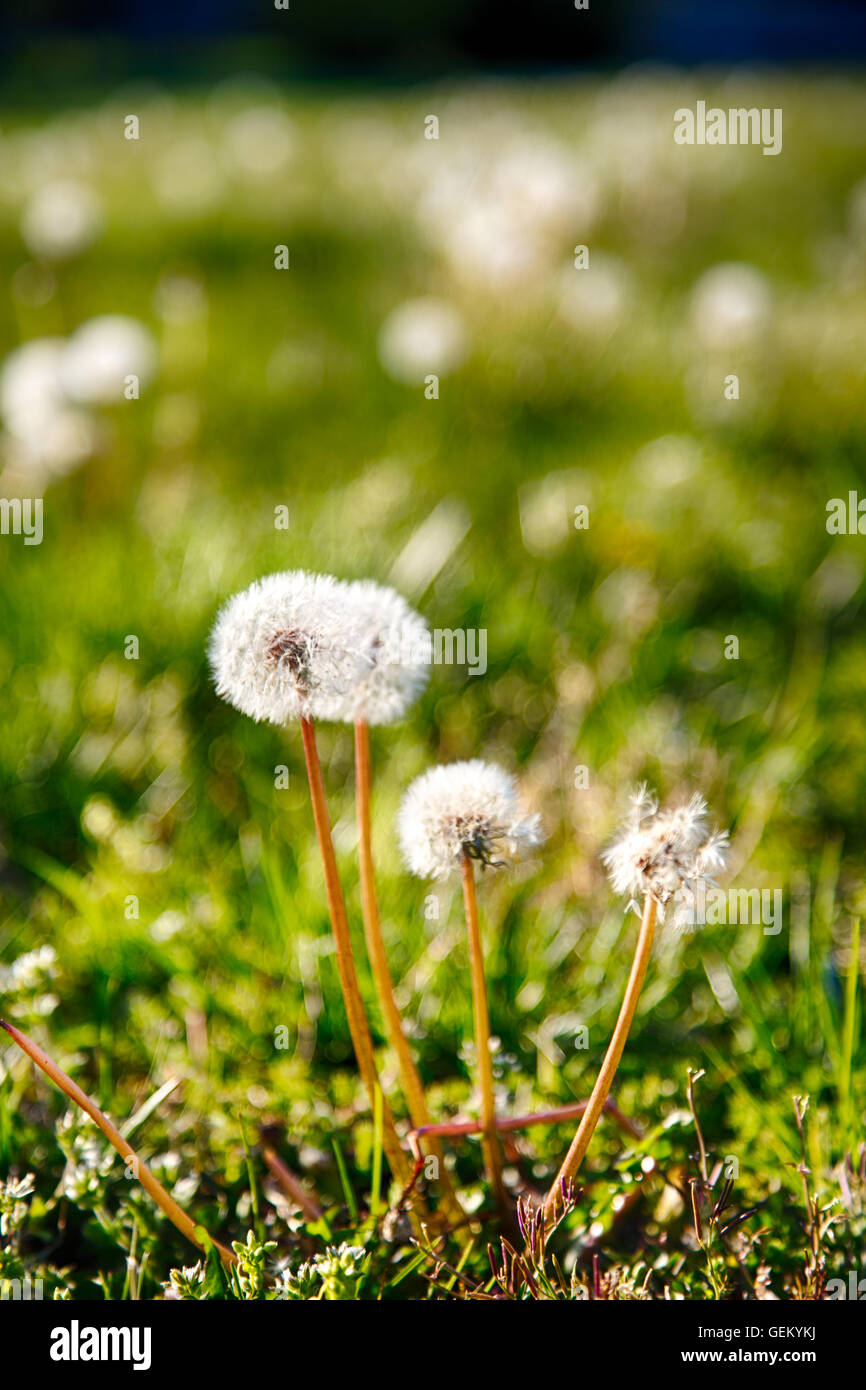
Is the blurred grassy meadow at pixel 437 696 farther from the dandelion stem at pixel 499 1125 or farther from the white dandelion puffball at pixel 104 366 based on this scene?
the dandelion stem at pixel 499 1125

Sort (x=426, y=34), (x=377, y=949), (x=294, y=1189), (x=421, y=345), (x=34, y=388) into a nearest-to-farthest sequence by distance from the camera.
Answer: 1. (x=377, y=949)
2. (x=294, y=1189)
3. (x=34, y=388)
4. (x=421, y=345)
5. (x=426, y=34)

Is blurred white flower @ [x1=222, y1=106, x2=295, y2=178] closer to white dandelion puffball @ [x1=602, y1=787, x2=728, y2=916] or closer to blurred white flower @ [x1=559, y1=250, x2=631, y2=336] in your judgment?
blurred white flower @ [x1=559, y1=250, x2=631, y2=336]

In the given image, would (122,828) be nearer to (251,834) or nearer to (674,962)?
(251,834)

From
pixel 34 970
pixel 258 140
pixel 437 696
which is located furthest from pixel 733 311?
pixel 258 140

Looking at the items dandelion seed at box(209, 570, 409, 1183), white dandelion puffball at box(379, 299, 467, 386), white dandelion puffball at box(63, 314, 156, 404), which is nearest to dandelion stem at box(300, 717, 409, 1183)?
dandelion seed at box(209, 570, 409, 1183)

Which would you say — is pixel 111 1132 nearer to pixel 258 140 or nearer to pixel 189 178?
pixel 189 178

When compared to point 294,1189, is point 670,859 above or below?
above

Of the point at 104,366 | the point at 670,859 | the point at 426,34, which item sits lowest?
the point at 670,859
